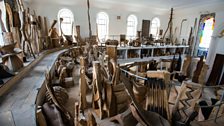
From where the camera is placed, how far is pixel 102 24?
6.75 meters

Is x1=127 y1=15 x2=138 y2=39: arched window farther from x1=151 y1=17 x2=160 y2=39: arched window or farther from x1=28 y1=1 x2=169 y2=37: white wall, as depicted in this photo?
x1=151 y1=17 x2=160 y2=39: arched window

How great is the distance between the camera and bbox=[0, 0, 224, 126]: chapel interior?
112cm

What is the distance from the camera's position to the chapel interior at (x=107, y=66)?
1116 millimetres

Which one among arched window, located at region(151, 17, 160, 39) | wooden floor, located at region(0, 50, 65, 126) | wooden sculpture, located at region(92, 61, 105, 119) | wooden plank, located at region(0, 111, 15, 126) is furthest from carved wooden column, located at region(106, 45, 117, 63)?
arched window, located at region(151, 17, 160, 39)

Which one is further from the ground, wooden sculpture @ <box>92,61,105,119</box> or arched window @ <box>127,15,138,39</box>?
arched window @ <box>127,15,138,39</box>

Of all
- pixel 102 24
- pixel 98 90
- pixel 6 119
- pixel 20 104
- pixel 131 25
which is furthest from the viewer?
pixel 131 25

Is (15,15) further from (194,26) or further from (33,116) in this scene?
(194,26)

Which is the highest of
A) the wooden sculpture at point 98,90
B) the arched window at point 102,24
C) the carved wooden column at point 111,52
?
the arched window at point 102,24

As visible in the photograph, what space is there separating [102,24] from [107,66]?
5327 millimetres

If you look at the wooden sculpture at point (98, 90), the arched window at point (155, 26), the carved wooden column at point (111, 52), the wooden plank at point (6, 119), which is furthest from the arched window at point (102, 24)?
the wooden plank at point (6, 119)

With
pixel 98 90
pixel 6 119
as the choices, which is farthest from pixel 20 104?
pixel 98 90

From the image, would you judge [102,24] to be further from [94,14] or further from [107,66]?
[107,66]

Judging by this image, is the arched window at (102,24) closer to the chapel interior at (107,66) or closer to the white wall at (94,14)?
the chapel interior at (107,66)

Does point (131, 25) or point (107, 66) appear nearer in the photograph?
point (107, 66)
